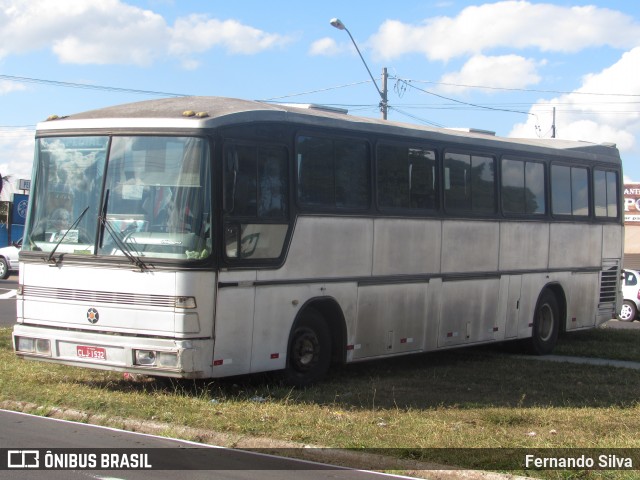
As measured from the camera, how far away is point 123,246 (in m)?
10.7

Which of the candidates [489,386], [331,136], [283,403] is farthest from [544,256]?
[283,403]

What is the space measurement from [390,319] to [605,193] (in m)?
7.41

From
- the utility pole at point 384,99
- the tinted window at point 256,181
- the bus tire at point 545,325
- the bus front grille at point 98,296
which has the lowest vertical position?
the bus tire at point 545,325

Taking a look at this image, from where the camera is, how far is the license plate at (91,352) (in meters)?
10.7

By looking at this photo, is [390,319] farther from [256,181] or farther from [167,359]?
[167,359]

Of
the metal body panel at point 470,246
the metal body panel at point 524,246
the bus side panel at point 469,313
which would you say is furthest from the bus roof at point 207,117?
the metal body panel at point 524,246

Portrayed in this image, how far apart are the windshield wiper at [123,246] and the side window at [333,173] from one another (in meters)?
2.34

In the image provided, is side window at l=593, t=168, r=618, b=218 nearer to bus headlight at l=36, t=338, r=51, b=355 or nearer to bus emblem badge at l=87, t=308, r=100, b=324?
bus emblem badge at l=87, t=308, r=100, b=324

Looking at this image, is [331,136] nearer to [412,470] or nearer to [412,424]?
[412,424]

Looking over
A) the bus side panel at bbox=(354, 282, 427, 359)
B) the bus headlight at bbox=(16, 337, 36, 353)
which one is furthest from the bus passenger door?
the bus headlight at bbox=(16, 337, 36, 353)

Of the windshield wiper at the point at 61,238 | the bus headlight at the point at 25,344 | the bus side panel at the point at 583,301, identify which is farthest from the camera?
the bus side panel at the point at 583,301

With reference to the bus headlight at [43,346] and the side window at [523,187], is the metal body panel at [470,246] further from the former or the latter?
the bus headlight at [43,346]

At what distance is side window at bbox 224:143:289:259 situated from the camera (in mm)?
10859

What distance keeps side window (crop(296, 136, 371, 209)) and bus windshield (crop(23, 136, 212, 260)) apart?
1765mm
